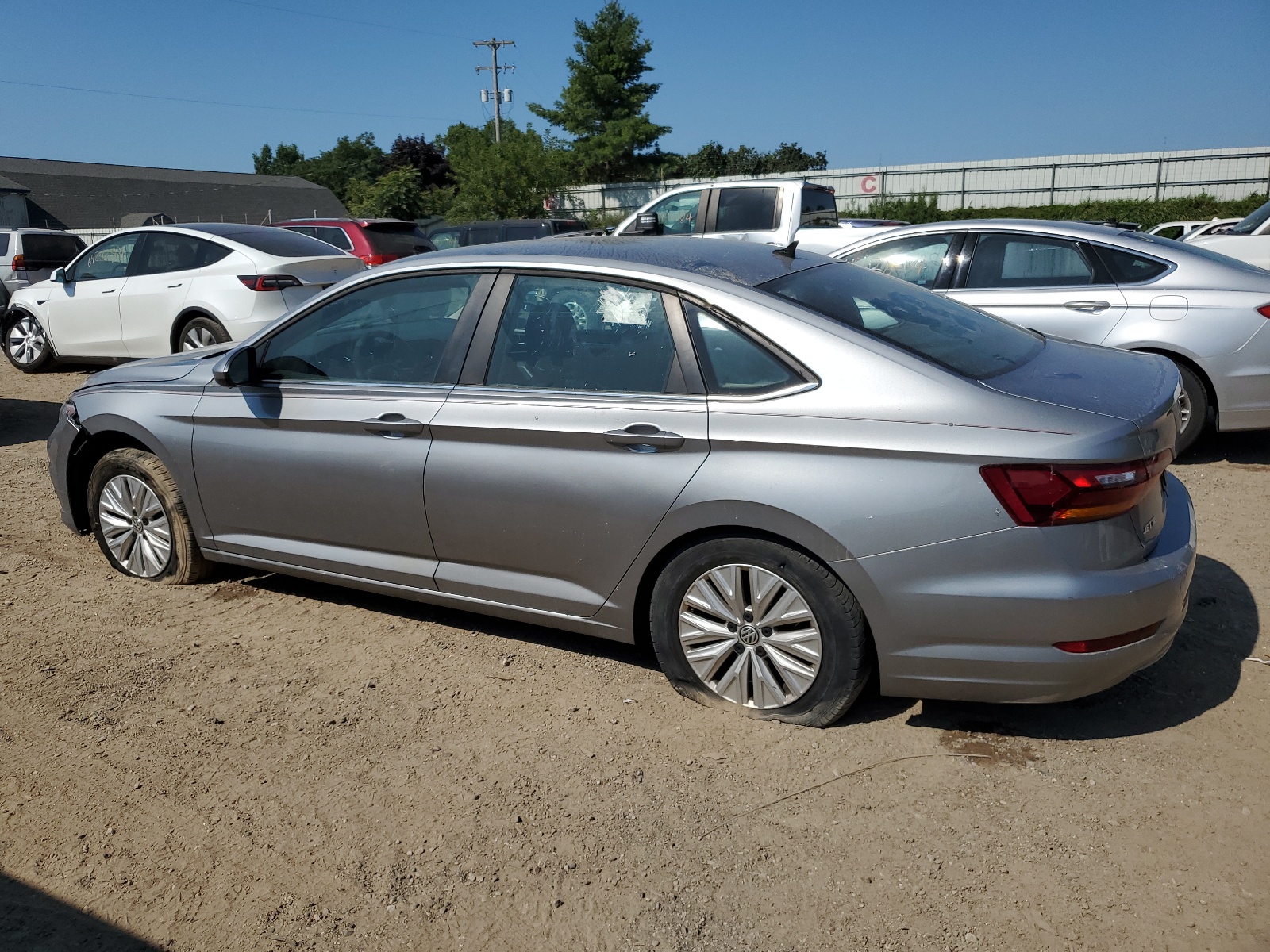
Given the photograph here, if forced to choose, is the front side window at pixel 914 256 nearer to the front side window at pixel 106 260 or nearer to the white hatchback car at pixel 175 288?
the white hatchback car at pixel 175 288

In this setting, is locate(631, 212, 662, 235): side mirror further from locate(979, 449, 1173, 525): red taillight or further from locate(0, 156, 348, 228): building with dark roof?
locate(0, 156, 348, 228): building with dark roof

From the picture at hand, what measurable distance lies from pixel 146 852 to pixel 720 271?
266cm

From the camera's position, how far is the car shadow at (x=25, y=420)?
27.8 feet

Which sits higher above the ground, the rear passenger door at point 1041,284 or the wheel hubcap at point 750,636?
the rear passenger door at point 1041,284

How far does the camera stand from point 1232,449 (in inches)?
285

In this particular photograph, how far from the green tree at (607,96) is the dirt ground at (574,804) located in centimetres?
5299

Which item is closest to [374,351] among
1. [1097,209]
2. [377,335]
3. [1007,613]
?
[377,335]

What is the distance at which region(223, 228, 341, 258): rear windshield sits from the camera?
9.83 metres

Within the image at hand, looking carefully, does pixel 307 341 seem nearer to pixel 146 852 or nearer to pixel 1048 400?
pixel 146 852

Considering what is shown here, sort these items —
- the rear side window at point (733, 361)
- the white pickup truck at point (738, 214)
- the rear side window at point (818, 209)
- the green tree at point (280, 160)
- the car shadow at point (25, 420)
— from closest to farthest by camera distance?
the rear side window at point (733, 361) < the car shadow at point (25, 420) < the white pickup truck at point (738, 214) < the rear side window at point (818, 209) < the green tree at point (280, 160)

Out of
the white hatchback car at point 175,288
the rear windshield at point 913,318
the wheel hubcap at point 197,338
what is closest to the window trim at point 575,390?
the rear windshield at point 913,318

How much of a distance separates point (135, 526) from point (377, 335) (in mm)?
1756

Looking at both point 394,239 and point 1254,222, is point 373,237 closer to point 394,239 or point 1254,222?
point 394,239

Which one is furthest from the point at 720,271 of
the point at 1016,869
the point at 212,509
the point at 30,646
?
the point at 30,646
